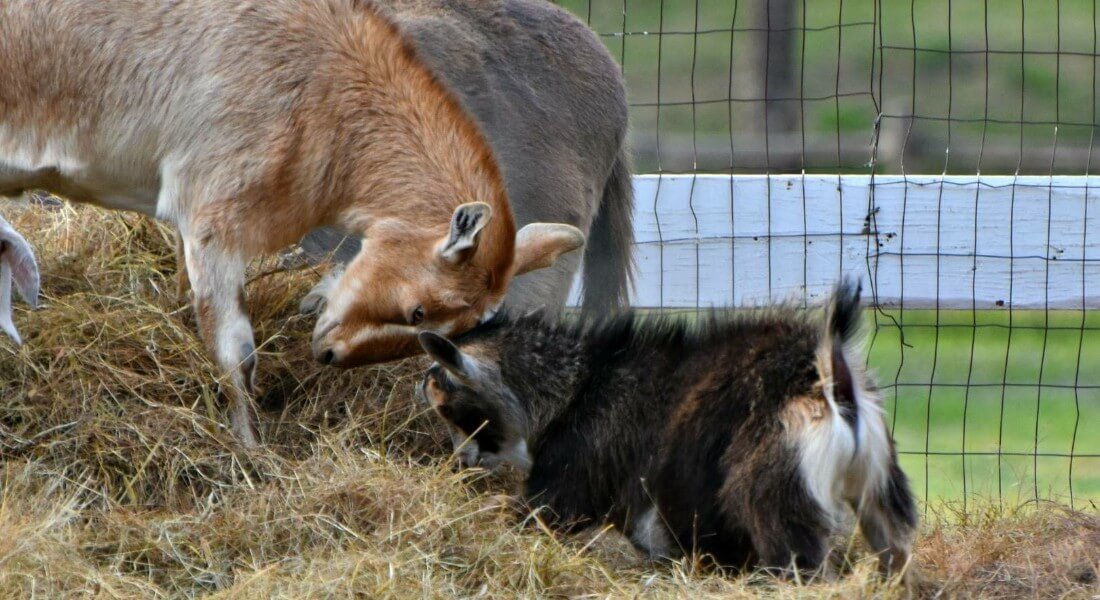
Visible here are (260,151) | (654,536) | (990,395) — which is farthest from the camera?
(990,395)

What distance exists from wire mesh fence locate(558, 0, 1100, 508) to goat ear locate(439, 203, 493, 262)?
1.53 metres

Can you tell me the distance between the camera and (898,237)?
19.5 ft

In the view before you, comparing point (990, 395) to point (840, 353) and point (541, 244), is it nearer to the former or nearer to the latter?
point (541, 244)

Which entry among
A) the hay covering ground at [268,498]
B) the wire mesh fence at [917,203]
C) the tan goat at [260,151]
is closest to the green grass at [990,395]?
the wire mesh fence at [917,203]

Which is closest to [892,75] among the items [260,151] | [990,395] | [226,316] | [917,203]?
[990,395]

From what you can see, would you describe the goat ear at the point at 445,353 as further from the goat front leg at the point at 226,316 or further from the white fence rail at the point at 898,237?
the white fence rail at the point at 898,237

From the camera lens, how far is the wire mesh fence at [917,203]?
5902 mm

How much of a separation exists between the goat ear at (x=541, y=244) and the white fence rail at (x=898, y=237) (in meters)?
1.06


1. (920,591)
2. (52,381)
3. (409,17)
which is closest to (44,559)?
(52,381)

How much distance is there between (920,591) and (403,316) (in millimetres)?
1819

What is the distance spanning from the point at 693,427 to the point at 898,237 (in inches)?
78.2

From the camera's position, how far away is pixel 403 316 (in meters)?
4.75

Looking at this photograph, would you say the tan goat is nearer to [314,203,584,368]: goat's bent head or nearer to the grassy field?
[314,203,584,368]: goat's bent head

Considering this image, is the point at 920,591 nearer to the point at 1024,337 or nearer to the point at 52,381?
the point at 52,381
